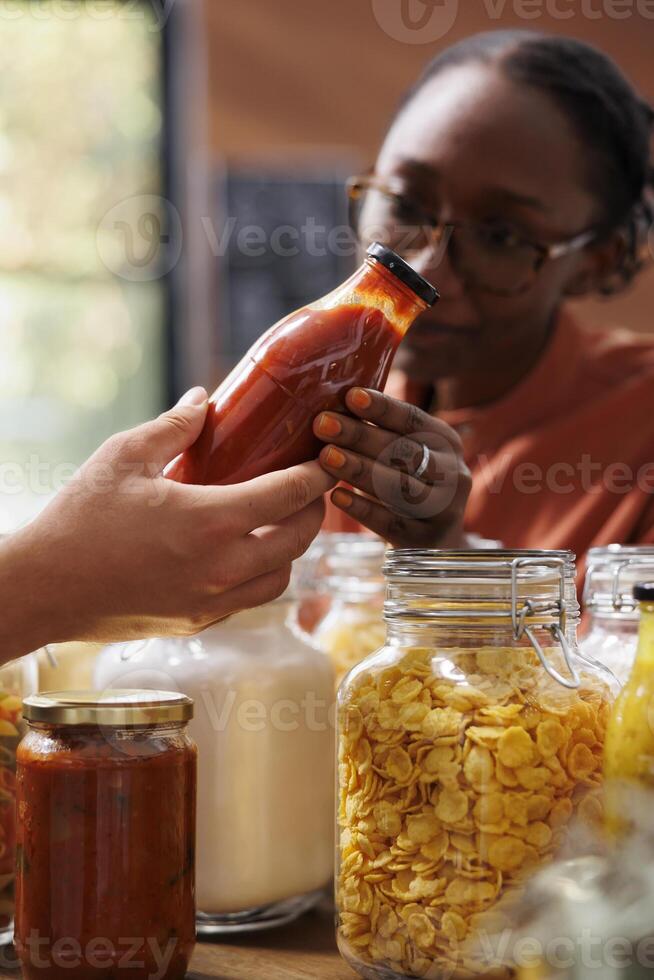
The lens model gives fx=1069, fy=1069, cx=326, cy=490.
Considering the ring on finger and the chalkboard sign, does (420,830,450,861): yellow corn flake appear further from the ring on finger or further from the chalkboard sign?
the chalkboard sign

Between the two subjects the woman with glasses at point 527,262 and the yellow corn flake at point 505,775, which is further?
the woman with glasses at point 527,262

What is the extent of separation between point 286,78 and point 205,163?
33 centimetres

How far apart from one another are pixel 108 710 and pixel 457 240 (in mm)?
655

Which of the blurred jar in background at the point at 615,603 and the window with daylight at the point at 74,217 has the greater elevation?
the window with daylight at the point at 74,217

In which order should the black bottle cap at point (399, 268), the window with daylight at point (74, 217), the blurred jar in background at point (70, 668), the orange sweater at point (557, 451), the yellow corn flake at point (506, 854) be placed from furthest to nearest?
the window with daylight at point (74, 217) → the orange sweater at point (557, 451) → the blurred jar in background at point (70, 668) → the black bottle cap at point (399, 268) → the yellow corn flake at point (506, 854)

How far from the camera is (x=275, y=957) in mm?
626

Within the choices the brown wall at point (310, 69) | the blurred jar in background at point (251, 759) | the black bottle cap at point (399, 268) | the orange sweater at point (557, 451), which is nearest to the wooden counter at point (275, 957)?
the blurred jar in background at point (251, 759)

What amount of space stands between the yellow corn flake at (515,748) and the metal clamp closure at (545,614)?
0.03m

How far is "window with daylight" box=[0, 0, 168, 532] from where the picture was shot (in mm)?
2830

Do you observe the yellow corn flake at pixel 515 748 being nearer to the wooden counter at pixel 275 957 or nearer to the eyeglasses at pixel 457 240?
the wooden counter at pixel 275 957

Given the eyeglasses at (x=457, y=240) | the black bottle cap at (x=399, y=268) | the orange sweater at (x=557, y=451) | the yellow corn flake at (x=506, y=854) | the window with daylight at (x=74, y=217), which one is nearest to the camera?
the yellow corn flake at (x=506, y=854)

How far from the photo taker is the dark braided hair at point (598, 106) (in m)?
1.12

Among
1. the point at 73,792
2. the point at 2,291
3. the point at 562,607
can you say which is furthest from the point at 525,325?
the point at 2,291

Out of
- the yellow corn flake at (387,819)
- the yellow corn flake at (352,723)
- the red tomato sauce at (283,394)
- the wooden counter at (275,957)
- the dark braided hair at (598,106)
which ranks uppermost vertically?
the dark braided hair at (598,106)
